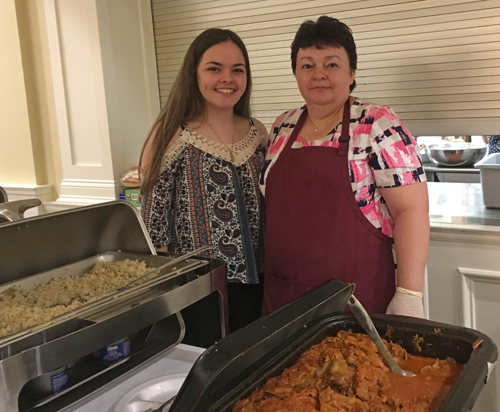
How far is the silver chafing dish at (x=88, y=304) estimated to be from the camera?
0.75m

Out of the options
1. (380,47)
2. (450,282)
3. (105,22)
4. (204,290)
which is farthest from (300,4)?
(204,290)

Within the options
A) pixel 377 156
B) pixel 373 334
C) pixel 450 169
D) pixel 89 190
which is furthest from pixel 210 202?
pixel 450 169

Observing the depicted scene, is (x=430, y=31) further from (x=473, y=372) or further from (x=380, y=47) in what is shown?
(x=473, y=372)

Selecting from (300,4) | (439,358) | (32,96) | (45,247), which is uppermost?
(300,4)

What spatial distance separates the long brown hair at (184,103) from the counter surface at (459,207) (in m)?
0.96

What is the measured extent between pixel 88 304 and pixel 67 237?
1.31ft

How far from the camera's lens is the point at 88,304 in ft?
2.76

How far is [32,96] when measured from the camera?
8.57 ft

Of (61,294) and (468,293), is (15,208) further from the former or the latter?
(468,293)

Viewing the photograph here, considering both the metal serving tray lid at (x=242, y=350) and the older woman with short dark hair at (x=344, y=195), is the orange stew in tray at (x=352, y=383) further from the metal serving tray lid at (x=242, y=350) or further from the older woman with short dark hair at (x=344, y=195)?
the older woman with short dark hair at (x=344, y=195)

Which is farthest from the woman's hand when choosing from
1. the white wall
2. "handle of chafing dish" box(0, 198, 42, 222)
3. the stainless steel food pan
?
"handle of chafing dish" box(0, 198, 42, 222)

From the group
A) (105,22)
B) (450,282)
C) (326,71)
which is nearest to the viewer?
(326,71)

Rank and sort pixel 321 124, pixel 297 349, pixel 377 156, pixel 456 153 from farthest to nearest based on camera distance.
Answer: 1. pixel 456 153
2. pixel 321 124
3. pixel 377 156
4. pixel 297 349

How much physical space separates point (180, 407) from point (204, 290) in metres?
0.45
